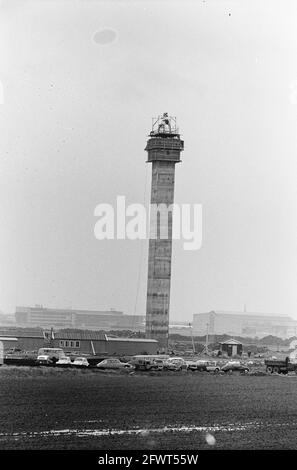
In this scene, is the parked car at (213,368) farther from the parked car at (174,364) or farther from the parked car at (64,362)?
the parked car at (64,362)

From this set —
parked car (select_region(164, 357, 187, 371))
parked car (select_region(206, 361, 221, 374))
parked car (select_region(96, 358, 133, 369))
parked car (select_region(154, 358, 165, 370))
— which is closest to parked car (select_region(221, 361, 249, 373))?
parked car (select_region(206, 361, 221, 374))

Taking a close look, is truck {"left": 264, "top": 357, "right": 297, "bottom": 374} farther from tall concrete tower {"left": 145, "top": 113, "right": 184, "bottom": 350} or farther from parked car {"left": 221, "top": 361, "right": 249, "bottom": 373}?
tall concrete tower {"left": 145, "top": 113, "right": 184, "bottom": 350}

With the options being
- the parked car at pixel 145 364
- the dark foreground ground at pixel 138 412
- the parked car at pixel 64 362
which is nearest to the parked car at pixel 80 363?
the parked car at pixel 64 362

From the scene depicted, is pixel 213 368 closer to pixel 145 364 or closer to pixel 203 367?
pixel 203 367

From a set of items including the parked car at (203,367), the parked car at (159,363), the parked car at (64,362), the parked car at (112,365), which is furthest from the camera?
the parked car at (203,367)
